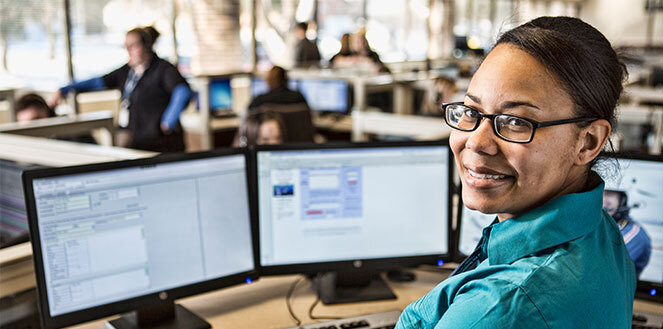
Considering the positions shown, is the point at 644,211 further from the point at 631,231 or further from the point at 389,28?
the point at 389,28

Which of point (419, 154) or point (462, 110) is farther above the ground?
point (462, 110)

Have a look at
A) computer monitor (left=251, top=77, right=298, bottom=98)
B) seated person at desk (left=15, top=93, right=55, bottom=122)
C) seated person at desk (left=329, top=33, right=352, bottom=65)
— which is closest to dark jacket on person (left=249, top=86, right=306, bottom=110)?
computer monitor (left=251, top=77, right=298, bottom=98)

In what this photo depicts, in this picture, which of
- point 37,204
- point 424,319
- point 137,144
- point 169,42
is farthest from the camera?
point 169,42

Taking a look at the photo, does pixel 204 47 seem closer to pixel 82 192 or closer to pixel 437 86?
pixel 437 86

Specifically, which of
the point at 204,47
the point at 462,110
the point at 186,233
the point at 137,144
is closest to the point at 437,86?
the point at 137,144

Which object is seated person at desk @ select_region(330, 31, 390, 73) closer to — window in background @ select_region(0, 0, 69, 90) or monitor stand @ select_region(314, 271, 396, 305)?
window in background @ select_region(0, 0, 69, 90)

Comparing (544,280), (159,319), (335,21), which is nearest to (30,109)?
(159,319)

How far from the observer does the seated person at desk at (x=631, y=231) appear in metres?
1.49

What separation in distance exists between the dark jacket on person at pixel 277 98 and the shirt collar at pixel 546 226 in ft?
12.8

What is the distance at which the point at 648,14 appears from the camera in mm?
16922

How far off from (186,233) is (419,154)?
2.01ft

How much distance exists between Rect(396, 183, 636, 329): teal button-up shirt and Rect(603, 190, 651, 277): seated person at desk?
2.46ft

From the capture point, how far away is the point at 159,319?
55.8 inches

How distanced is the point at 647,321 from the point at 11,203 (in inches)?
71.2
